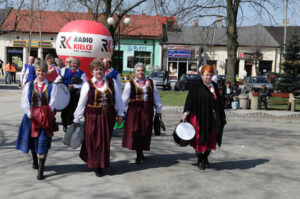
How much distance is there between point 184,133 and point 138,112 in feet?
3.06

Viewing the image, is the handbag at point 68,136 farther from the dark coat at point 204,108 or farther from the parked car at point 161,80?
the parked car at point 161,80

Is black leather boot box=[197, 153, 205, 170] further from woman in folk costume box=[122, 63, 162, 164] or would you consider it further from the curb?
the curb

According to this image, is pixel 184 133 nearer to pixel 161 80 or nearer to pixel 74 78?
pixel 74 78

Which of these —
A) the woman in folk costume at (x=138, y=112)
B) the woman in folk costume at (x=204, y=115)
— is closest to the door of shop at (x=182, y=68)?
the woman in folk costume at (x=138, y=112)

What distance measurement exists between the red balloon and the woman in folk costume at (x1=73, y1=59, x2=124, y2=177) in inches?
174

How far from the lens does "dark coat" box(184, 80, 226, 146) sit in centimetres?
650

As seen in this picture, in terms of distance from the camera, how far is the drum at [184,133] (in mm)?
6424

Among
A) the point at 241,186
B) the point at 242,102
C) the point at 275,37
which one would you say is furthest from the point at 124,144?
the point at 275,37

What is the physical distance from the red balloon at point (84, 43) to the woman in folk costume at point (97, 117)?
4.41 meters

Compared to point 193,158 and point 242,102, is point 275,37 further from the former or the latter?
point 193,158

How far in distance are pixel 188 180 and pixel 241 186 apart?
2.51 feet

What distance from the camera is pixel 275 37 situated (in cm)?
5694

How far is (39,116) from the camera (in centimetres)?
566

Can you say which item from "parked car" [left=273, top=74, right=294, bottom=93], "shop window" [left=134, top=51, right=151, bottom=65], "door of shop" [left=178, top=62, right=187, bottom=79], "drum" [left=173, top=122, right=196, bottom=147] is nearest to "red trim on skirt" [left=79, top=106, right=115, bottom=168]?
"drum" [left=173, top=122, right=196, bottom=147]
